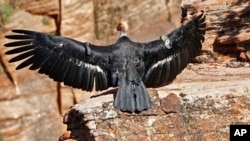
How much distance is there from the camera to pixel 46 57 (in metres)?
7.61

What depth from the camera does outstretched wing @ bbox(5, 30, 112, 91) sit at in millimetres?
7484

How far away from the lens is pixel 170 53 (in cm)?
774

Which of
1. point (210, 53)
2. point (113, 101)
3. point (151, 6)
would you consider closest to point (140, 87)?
point (113, 101)

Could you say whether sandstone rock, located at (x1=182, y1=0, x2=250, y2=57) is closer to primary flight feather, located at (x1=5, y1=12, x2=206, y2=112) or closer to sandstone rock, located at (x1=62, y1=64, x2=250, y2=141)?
primary flight feather, located at (x1=5, y1=12, x2=206, y2=112)

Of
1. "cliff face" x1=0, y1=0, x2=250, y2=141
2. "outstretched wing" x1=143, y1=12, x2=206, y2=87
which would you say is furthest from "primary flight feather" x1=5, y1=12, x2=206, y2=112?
"cliff face" x1=0, y1=0, x2=250, y2=141

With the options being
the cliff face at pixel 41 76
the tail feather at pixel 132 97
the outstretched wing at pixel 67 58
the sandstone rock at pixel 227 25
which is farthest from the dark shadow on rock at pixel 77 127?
the cliff face at pixel 41 76

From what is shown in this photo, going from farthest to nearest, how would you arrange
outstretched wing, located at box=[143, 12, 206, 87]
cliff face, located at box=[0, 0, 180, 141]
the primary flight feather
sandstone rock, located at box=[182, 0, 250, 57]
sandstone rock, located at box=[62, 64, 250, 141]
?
cliff face, located at box=[0, 0, 180, 141], sandstone rock, located at box=[182, 0, 250, 57], outstretched wing, located at box=[143, 12, 206, 87], the primary flight feather, sandstone rock, located at box=[62, 64, 250, 141]

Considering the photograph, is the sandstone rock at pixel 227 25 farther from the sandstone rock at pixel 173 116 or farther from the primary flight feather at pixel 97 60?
the sandstone rock at pixel 173 116

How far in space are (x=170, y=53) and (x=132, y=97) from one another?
2.94ft

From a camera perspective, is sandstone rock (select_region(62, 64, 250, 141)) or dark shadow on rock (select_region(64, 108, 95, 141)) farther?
dark shadow on rock (select_region(64, 108, 95, 141))

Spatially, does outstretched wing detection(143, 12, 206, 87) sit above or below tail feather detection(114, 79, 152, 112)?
above

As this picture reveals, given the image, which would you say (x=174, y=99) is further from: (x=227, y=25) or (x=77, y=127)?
(x=227, y=25)

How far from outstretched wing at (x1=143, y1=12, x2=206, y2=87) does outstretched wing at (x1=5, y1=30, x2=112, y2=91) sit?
43 centimetres

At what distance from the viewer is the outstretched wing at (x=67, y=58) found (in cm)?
748
